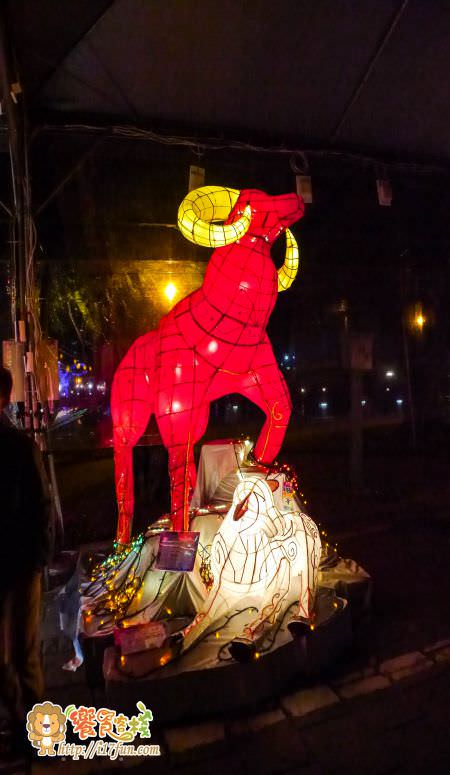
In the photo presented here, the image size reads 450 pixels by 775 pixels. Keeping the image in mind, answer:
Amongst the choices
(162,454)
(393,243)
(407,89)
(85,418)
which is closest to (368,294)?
(393,243)

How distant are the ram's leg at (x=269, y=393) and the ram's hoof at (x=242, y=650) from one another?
4.96 feet

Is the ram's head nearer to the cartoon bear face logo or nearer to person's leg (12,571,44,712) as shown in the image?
person's leg (12,571,44,712)

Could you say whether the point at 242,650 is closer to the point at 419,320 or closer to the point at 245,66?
the point at 245,66

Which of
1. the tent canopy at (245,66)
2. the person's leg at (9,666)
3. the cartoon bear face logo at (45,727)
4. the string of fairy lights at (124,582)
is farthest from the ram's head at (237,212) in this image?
the cartoon bear face logo at (45,727)

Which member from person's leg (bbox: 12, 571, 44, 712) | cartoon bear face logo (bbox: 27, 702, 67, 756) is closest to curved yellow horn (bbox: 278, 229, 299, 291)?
person's leg (bbox: 12, 571, 44, 712)

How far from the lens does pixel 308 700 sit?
108 inches

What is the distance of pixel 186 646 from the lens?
2.83 meters

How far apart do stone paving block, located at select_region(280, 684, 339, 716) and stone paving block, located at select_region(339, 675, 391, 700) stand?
0.08 m

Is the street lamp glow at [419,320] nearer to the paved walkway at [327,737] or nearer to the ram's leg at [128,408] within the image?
the ram's leg at [128,408]

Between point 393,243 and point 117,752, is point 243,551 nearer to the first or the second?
point 117,752

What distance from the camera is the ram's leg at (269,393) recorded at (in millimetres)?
3688

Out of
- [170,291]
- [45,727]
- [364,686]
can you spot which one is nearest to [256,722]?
[364,686]

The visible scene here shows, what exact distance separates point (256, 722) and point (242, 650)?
38 centimetres

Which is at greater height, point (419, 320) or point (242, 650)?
point (419, 320)
